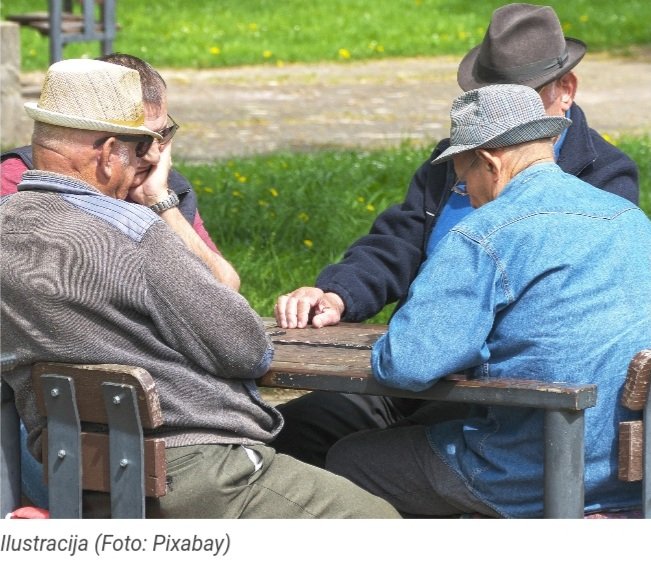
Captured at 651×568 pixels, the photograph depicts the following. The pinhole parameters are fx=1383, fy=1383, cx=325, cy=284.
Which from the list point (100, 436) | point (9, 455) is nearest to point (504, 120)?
point (100, 436)

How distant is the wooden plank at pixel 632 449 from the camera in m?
3.01

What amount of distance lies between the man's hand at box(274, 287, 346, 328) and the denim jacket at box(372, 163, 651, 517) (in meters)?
0.71

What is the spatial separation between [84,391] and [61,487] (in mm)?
254

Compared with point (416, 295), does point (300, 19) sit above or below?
below

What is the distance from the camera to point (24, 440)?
10.8 ft

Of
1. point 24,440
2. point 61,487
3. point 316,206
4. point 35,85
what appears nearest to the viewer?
point 61,487

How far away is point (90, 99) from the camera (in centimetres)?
301

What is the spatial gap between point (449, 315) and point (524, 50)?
1.41 meters

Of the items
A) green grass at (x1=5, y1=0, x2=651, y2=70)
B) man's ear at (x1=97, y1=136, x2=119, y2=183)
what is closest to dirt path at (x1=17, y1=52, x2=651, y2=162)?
green grass at (x1=5, y1=0, x2=651, y2=70)

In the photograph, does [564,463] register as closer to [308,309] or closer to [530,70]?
[308,309]

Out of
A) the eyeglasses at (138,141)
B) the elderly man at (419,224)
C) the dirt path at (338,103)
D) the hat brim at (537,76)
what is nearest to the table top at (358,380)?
the elderly man at (419,224)

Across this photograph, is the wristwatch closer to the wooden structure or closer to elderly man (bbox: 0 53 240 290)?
elderly man (bbox: 0 53 240 290)
